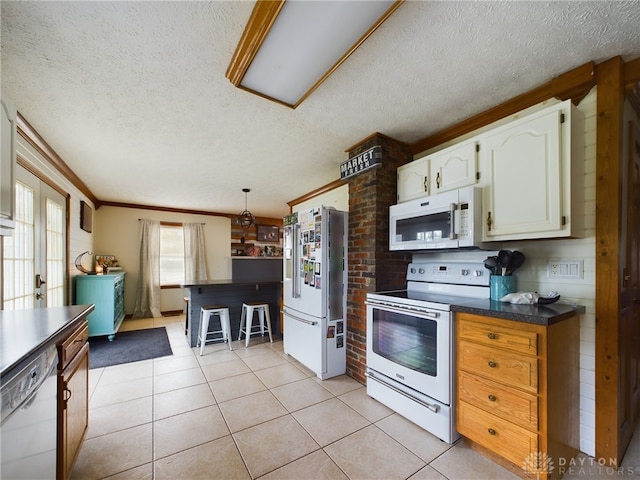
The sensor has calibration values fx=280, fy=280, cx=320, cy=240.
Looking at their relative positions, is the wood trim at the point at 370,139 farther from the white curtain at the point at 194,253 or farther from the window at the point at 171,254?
the window at the point at 171,254

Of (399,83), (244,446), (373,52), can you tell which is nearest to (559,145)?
(399,83)

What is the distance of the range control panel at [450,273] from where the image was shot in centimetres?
229

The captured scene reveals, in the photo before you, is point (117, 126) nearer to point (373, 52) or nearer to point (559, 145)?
point (373, 52)

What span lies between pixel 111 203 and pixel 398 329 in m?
6.20

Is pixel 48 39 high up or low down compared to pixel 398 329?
up

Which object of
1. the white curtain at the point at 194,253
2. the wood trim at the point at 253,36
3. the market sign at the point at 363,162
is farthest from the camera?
the white curtain at the point at 194,253

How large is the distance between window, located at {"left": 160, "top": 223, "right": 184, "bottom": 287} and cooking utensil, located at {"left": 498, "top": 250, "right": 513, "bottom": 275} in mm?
6394

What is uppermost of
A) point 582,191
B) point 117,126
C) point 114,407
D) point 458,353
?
point 117,126

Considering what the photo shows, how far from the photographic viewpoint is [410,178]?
2656 millimetres

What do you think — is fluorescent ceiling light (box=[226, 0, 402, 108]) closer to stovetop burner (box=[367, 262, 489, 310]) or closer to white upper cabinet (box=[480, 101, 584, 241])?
white upper cabinet (box=[480, 101, 584, 241])

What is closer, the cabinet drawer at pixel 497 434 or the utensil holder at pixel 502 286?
the cabinet drawer at pixel 497 434

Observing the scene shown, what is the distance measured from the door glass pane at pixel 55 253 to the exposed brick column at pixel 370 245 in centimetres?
339

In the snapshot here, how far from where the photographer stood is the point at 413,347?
7.03ft

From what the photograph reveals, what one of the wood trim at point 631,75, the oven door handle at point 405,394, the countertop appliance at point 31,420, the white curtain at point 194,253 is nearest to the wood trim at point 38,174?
the countertop appliance at point 31,420
